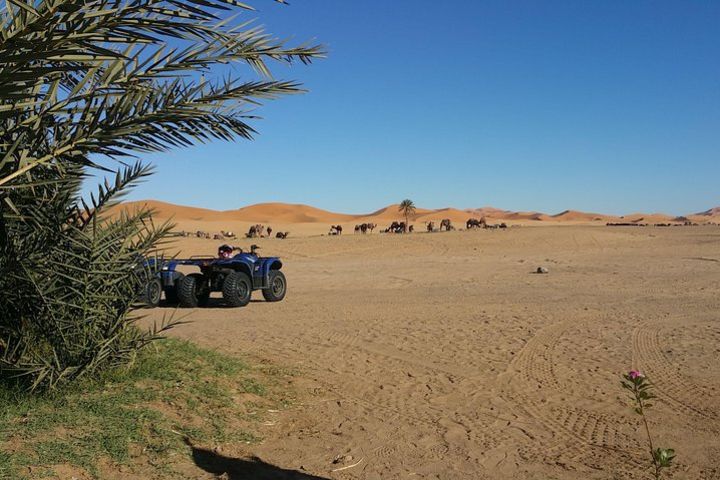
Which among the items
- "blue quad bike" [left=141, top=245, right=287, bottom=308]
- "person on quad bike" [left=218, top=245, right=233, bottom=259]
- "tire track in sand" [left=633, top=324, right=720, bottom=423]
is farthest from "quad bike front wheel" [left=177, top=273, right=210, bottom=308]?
"tire track in sand" [left=633, top=324, right=720, bottom=423]

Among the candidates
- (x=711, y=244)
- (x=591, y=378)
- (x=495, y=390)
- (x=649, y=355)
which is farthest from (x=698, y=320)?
(x=711, y=244)

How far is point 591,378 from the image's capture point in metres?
7.64

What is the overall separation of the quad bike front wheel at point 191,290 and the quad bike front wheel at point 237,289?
25.4 inches

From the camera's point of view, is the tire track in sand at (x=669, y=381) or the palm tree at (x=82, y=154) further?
the tire track in sand at (x=669, y=381)

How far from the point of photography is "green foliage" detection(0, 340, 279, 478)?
4672 mm

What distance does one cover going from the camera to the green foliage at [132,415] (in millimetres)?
4672

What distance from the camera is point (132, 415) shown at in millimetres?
5438

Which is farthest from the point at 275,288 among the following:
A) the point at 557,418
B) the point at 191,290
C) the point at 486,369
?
the point at 557,418

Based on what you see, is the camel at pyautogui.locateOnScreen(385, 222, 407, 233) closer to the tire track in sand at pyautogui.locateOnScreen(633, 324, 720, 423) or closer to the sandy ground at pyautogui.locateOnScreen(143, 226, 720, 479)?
the sandy ground at pyautogui.locateOnScreen(143, 226, 720, 479)

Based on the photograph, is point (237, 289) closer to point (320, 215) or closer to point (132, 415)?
point (132, 415)

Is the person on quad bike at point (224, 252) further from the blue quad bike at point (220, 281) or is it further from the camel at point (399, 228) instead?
the camel at point (399, 228)

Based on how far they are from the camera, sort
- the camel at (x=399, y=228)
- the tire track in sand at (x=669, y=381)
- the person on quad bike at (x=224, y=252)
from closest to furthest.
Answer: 1. the tire track in sand at (x=669, y=381)
2. the person on quad bike at (x=224, y=252)
3. the camel at (x=399, y=228)

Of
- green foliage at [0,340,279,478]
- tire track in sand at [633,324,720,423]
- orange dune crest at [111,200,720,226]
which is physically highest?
orange dune crest at [111,200,720,226]

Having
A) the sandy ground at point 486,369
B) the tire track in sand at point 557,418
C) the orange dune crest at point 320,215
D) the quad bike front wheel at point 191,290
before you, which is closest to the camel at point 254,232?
the sandy ground at point 486,369
